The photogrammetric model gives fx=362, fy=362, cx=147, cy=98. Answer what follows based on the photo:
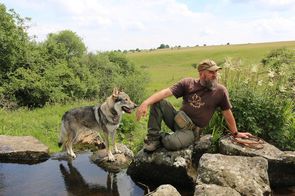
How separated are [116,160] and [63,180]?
1563mm

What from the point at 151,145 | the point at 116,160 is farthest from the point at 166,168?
the point at 116,160

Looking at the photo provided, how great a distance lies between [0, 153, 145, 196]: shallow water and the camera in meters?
7.56

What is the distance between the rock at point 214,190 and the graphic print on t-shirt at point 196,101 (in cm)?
205

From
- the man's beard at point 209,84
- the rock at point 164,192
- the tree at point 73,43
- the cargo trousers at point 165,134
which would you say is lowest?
the rock at point 164,192

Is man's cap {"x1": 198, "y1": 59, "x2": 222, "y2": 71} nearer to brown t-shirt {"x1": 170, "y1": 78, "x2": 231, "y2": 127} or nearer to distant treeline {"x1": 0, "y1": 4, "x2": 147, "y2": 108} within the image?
brown t-shirt {"x1": 170, "y1": 78, "x2": 231, "y2": 127}

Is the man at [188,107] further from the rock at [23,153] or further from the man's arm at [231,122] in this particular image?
the rock at [23,153]

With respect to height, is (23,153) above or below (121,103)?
below

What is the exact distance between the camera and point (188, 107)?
7789 mm

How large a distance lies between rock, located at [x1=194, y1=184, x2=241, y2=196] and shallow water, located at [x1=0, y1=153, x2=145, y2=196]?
1.89 m

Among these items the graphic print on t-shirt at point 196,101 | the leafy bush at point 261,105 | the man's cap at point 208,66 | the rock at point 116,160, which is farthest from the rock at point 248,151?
the rock at point 116,160

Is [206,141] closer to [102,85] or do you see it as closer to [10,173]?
[10,173]

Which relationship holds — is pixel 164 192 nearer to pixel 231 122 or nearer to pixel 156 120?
pixel 156 120

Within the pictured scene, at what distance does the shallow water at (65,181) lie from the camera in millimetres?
7535

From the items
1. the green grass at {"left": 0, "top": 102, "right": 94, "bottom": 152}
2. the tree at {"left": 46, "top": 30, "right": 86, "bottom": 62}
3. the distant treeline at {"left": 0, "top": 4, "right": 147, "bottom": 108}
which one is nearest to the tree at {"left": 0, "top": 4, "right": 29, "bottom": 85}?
the distant treeline at {"left": 0, "top": 4, "right": 147, "bottom": 108}
